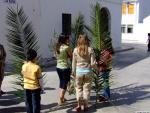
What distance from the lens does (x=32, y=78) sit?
7.12 m

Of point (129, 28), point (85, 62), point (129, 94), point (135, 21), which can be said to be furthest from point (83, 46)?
point (129, 28)

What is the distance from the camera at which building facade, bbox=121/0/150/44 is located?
152ft

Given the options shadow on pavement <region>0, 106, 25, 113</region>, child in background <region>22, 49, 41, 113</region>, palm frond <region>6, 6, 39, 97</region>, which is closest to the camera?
child in background <region>22, 49, 41, 113</region>

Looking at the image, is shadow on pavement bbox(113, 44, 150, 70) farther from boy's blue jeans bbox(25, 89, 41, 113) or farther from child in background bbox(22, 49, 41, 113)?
child in background bbox(22, 49, 41, 113)

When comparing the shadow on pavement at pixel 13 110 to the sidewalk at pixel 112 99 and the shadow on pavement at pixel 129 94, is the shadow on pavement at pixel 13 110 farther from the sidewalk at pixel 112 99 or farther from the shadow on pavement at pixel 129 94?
the shadow on pavement at pixel 129 94

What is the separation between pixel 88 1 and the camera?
23.6 m

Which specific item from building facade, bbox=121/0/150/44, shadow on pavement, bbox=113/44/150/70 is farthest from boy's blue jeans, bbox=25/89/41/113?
building facade, bbox=121/0/150/44

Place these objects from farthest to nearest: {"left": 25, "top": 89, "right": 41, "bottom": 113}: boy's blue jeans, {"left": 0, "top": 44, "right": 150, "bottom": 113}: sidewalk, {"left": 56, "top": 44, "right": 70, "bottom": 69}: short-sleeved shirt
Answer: {"left": 56, "top": 44, "right": 70, "bottom": 69}: short-sleeved shirt, {"left": 0, "top": 44, "right": 150, "bottom": 113}: sidewalk, {"left": 25, "top": 89, "right": 41, "bottom": 113}: boy's blue jeans

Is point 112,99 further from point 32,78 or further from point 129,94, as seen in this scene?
point 32,78

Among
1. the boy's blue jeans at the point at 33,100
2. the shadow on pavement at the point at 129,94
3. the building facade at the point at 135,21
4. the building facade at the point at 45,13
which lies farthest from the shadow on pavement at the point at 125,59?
the building facade at the point at 135,21

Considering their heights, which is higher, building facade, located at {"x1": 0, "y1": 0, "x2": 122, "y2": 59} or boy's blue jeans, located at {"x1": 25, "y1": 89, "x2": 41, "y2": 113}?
building facade, located at {"x1": 0, "y1": 0, "x2": 122, "y2": 59}

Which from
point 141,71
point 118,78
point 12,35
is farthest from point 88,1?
point 12,35

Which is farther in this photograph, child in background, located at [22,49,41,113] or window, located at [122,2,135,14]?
window, located at [122,2,135,14]

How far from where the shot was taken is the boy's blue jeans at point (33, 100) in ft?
23.6
